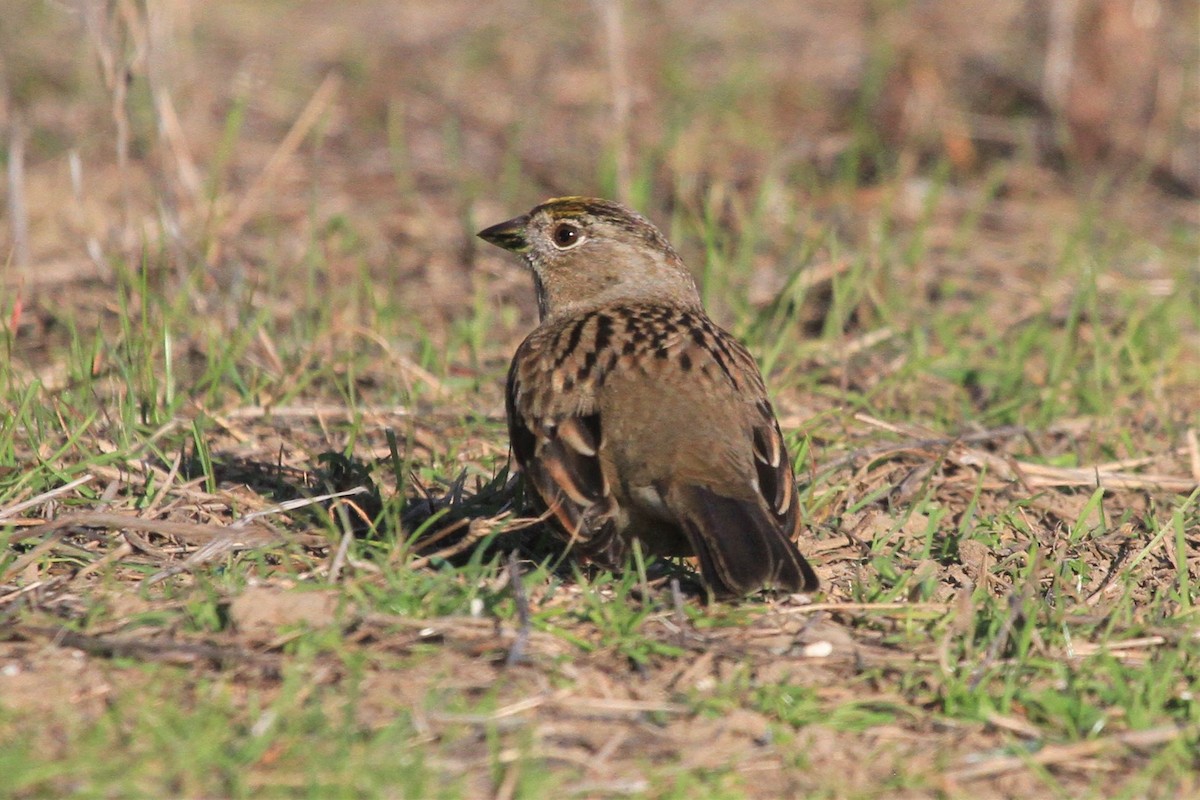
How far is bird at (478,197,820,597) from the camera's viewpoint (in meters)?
4.02

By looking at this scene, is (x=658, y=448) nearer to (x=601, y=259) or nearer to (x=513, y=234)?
(x=601, y=259)

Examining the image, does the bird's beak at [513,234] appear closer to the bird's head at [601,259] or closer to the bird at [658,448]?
the bird's head at [601,259]

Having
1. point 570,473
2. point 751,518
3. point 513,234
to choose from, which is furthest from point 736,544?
point 513,234

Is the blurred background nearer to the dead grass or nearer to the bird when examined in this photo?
the dead grass

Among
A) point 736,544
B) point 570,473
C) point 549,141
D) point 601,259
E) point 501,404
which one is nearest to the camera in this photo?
point 736,544

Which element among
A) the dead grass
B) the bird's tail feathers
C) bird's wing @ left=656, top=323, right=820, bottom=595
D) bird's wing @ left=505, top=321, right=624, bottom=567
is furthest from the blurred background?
the bird's tail feathers

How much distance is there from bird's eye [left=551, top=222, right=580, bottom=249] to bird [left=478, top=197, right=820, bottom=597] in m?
0.48

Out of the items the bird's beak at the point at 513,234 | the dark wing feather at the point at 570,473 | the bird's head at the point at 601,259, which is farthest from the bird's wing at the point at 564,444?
the bird's beak at the point at 513,234

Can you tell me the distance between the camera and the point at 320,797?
3.15 metres

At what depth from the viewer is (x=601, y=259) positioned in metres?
5.36

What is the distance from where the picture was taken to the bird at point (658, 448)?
402cm

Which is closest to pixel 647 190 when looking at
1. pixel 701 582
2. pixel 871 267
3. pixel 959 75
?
pixel 871 267

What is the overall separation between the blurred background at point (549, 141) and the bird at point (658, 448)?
1.92 metres

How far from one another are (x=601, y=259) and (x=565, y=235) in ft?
0.47
